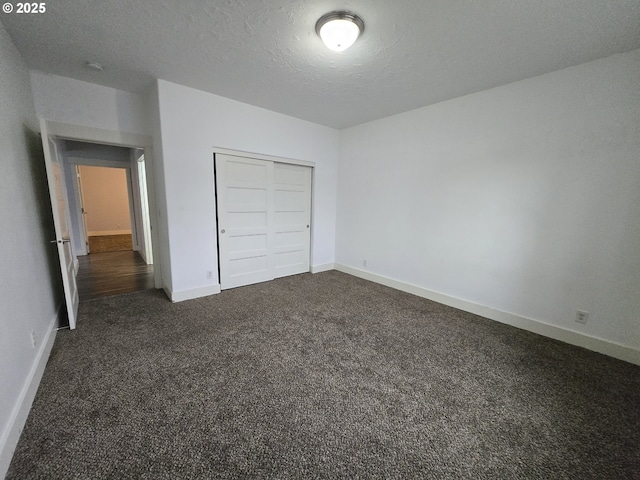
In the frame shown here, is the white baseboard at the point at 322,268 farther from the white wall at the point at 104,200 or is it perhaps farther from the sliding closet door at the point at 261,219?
the white wall at the point at 104,200

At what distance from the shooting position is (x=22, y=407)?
4.70 ft

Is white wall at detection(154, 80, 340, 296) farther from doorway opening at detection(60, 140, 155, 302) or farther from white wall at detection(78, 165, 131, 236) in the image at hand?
white wall at detection(78, 165, 131, 236)

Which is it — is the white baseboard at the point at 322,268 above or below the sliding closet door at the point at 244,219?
below

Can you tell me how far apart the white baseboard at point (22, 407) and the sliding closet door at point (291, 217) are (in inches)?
107

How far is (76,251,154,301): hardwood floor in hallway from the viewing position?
354 cm

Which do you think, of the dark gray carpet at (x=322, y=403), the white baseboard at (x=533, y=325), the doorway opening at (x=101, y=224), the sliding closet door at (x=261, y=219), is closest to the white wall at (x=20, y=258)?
the dark gray carpet at (x=322, y=403)

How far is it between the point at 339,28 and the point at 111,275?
508cm

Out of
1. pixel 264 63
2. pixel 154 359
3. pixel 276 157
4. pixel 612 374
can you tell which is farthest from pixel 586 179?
pixel 154 359

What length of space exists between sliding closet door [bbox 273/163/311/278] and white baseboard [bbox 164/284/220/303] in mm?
1096

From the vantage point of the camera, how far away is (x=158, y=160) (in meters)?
3.03

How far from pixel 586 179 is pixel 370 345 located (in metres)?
2.58

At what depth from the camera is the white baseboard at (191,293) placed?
3.12 meters

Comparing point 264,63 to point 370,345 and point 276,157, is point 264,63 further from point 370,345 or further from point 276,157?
point 370,345

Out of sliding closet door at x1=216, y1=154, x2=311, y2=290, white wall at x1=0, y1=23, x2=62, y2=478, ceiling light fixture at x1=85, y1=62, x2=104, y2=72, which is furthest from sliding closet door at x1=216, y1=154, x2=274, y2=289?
white wall at x1=0, y1=23, x2=62, y2=478
